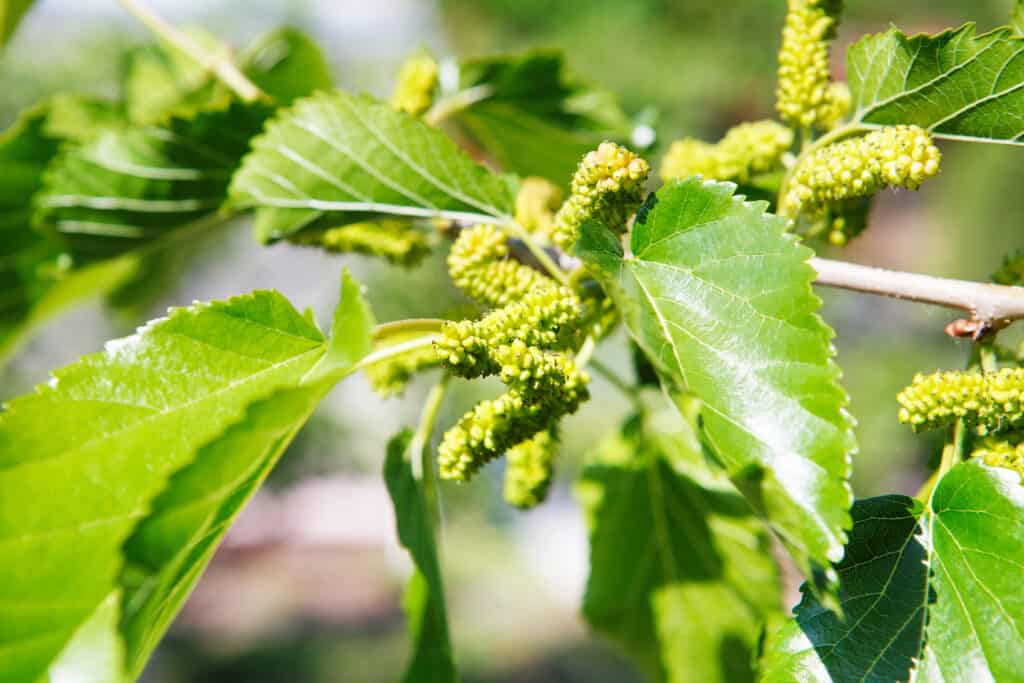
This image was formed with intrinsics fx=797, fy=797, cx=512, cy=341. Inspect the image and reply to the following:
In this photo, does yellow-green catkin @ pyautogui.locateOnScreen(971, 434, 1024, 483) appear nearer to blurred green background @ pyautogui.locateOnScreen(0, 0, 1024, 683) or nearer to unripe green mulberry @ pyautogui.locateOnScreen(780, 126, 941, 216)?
unripe green mulberry @ pyautogui.locateOnScreen(780, 126, 941, 216)

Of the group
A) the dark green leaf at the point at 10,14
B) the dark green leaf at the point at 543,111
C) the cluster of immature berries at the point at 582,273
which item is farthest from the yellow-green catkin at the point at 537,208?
the dark green leaf at the point at 10,14

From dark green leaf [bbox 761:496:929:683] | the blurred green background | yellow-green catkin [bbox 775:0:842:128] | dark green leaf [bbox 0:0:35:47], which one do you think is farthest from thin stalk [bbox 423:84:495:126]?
the blurred green background

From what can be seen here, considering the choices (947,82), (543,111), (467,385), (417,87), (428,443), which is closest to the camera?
(947,82)

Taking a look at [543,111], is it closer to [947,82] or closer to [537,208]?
[537,208]

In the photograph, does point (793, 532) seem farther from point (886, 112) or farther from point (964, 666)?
point (886, 112)

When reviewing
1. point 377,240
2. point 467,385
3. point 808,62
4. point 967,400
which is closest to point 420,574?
point 377,240

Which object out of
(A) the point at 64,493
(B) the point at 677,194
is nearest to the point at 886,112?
(B) the point at 677,194
